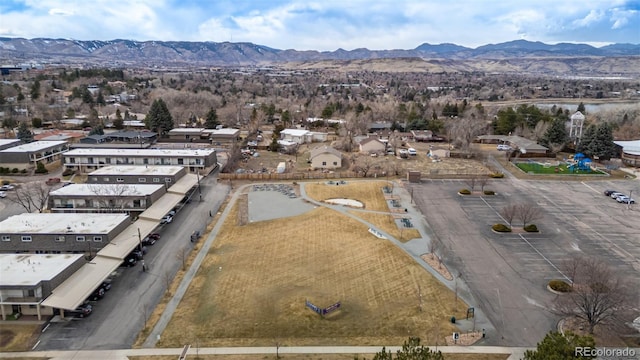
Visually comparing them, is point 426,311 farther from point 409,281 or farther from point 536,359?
point 536,359

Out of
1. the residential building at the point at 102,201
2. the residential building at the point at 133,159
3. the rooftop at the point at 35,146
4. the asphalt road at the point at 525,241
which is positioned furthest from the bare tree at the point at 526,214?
the rooftop at the point at 35,146

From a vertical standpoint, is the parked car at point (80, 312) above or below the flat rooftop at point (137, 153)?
below

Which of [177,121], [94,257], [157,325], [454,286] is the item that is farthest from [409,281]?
[177,121]

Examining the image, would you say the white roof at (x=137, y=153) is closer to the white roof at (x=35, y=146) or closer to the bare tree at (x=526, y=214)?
the white roof at (x=35, y=146)

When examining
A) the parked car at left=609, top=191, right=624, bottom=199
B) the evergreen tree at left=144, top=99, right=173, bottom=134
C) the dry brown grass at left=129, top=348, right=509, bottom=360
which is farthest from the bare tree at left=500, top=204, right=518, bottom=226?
the evergreen tree at left=144, top=99, right=173, bottom=134

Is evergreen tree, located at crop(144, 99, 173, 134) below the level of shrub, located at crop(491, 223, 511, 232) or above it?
above

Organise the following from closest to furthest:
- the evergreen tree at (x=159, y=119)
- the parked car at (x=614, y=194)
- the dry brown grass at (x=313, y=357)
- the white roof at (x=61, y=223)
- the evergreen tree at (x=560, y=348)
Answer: the evergreen tree at (x=560, y=348) < the dry brown grass at (x=313, y=357) < the white roof at (x=61, y=223) < the parked car at (x=614, y=194) < the evergreen tree at (x=159, y=119)

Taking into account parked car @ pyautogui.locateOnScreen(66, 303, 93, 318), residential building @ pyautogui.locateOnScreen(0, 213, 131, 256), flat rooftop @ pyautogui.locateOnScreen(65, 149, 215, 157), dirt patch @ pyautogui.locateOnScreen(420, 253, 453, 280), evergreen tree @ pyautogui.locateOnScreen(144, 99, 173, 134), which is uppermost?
evergreen tree @ pyautogui.locateOnScreen(144, 99, 173, 134)

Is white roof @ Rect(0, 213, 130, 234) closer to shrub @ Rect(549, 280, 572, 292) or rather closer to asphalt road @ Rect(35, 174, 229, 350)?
asphalt road @ Rect(35, 174, 229, 350)
